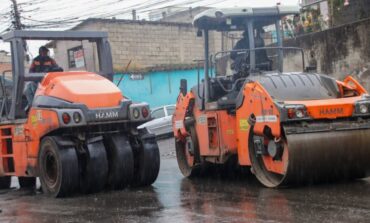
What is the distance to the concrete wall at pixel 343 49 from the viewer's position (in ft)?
48.0

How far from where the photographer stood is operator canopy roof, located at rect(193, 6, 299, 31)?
928cm

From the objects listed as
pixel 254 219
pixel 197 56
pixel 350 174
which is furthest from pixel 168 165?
pixel 197 56

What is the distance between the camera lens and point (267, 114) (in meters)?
7.73

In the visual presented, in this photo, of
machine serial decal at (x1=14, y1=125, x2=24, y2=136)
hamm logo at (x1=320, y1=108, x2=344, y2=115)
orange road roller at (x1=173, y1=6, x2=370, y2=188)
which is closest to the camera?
orange road roller at (x1=173, y1=6, x2=370, y2=188)

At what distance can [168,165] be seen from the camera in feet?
42.5

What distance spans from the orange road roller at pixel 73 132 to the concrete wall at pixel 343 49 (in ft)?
25.0

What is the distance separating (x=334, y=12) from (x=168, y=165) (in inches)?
281

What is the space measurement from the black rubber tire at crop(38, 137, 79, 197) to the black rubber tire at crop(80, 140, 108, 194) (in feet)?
0.49

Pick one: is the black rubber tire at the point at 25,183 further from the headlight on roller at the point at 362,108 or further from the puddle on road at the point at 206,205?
the headlight on roller at the point at 362,108

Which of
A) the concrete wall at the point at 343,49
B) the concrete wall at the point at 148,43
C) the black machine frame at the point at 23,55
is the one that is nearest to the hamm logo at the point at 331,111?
the black machine frame at the point at 23,55

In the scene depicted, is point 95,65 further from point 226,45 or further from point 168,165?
point 168,165

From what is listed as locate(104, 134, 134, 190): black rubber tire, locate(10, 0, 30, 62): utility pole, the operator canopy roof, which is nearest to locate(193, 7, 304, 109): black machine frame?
the operator canopy roof

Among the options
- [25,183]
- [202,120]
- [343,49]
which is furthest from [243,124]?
[343,49]

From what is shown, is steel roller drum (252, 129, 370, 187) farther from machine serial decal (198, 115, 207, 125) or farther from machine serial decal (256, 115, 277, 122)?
machine serial decal (198, 115, 207, 125)
